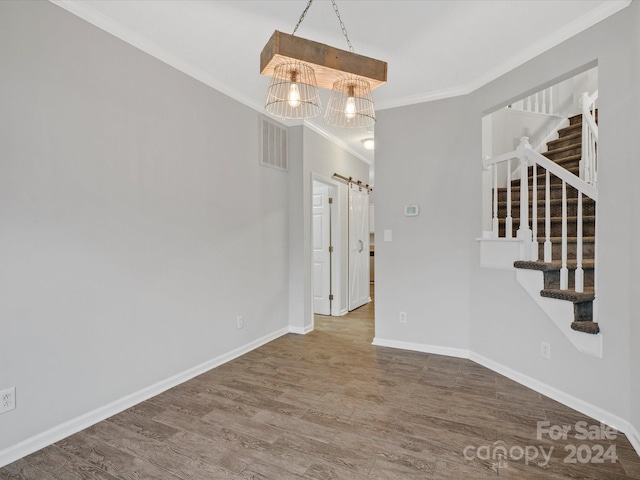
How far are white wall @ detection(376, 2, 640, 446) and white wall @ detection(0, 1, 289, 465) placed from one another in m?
1.66

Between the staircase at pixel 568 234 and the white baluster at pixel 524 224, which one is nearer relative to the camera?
the staircase at pixel 568 234

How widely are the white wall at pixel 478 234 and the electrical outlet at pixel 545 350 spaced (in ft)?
0.15

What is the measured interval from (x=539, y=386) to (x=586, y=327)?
66cm

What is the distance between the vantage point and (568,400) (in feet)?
8.21

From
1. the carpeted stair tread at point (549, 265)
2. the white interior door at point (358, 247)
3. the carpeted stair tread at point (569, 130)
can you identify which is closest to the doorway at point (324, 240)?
the white interior door at point (358, 247)

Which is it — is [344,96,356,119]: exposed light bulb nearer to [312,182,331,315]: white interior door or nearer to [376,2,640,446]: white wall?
[376,2,640,446]: white wall

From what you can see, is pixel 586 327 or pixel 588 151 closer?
pixel 586 327

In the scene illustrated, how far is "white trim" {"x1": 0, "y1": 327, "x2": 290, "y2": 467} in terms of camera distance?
1940 millimetres

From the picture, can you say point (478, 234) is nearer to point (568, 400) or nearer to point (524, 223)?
point (524, 223)

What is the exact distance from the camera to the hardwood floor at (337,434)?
1.84 m

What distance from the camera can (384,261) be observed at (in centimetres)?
385

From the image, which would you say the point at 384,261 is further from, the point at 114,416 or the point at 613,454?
the point at 114,416

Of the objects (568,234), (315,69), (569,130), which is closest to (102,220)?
(315,69)

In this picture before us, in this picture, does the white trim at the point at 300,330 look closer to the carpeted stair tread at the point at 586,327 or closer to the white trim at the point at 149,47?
the white trim at the point at 149,47
